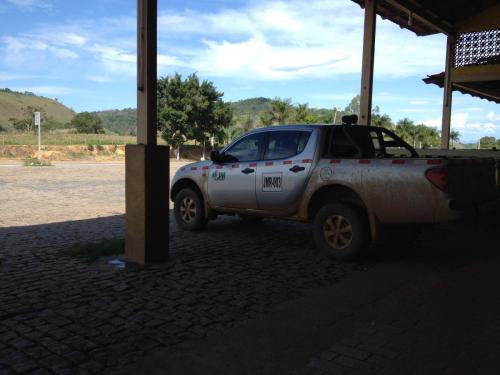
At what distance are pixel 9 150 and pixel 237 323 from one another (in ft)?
159

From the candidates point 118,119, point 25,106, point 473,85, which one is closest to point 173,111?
point 473,85

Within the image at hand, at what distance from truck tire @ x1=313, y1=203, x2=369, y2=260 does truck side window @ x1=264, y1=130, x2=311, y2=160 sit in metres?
0.98

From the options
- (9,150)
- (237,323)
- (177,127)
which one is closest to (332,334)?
(237,323)

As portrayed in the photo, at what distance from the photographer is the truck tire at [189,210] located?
8.07 m

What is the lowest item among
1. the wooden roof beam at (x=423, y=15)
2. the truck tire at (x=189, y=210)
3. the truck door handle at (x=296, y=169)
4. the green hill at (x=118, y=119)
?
the truck tire at (x=189, y=210)

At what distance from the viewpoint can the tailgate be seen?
5535mm

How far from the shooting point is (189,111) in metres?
45.8

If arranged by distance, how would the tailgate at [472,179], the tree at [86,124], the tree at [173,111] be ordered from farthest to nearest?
the tree at [86,124], the tree at [173,111], the tailgate at [472,179]

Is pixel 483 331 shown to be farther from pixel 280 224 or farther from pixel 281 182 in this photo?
pixel 280 224

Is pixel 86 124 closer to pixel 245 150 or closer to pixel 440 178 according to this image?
pixel 245 150

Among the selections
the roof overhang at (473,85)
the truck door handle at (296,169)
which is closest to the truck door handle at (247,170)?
the truck door handle at (296,169)

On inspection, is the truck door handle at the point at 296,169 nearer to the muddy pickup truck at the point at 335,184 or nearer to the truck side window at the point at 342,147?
the muddy pickup truck at the point at 335,184

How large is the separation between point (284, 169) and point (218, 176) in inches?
53.1

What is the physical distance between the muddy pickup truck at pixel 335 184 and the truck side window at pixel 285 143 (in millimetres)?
16
